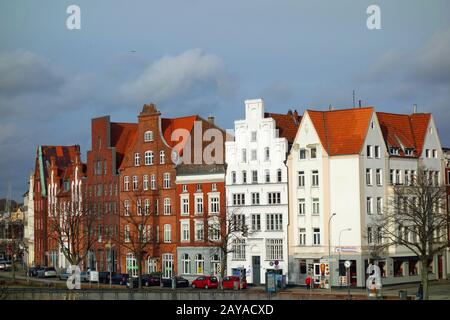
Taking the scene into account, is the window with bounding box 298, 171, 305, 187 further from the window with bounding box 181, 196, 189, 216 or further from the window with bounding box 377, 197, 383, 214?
the window with bounding box 181, 196, 189, 216

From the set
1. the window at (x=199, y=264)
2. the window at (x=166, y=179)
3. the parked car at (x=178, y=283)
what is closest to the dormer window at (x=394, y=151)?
the window at (x=199, y=264)

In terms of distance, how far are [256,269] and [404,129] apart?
2156 centimetres

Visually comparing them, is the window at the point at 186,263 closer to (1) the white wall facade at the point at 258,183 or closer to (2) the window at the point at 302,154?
(1) the white wall facade at the point at 258,183

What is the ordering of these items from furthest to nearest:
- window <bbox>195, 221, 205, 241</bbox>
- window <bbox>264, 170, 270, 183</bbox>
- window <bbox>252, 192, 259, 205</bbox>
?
window <bbox>195, 221, 205, 241</bbox>
window <bbox>252, 192, 259, 205</bbox>
window <bbox>264, 170, 270, 183</bbox>

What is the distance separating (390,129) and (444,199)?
9.38m

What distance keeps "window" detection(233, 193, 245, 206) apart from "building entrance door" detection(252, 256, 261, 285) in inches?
239

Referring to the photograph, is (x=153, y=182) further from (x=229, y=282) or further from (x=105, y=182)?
(x=229, y=282)

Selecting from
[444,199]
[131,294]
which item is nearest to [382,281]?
[444,199]

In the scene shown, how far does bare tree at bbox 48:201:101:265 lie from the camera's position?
118938 mm

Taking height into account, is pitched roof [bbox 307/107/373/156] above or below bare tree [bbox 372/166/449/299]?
above

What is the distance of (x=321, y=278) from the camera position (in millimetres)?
96125

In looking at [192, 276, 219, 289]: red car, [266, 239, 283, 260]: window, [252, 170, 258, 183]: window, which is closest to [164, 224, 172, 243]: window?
[252, 170, 258, 183]: window

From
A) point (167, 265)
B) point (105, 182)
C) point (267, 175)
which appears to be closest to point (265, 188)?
point (267, 175)

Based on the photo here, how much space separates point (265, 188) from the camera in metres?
102
